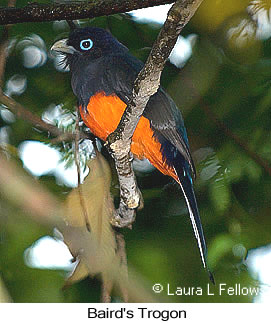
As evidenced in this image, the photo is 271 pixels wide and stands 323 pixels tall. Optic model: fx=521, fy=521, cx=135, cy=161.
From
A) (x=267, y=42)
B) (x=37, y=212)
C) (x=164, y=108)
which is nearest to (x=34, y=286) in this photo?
(x=37, y=212)

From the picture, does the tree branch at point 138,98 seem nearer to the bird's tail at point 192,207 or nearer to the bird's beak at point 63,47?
the bird's tail at point 192,207

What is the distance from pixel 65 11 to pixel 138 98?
280 mm

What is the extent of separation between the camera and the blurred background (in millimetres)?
1590

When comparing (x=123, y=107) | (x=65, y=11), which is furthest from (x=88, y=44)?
(x=65, y=11)

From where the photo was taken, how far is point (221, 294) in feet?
5.05

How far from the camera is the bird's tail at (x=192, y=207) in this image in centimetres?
139

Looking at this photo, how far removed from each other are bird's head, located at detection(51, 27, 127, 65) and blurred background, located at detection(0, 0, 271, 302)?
180 millimetres

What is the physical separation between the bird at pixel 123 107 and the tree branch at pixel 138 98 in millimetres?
169

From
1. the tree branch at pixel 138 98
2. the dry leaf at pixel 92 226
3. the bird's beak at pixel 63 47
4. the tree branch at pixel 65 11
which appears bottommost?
the dry leaf at pixel 92 226

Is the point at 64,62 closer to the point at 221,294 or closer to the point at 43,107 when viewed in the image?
the point at 43,107

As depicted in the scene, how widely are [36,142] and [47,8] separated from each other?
612 millimetres

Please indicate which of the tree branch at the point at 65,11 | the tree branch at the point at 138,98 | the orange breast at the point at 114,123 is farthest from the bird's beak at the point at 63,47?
the tree branch at the point at 138,98

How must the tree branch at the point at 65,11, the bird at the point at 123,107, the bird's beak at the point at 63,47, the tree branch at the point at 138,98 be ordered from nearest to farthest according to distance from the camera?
the tree branch at the point at 138,98
the tree branch at the point at 65,11
the bird at the point at 123,107
the bird's beak at the point at 63,47

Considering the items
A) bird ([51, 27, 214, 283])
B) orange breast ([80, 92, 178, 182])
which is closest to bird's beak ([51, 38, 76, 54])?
bird ([51, 27, 214, 283])
